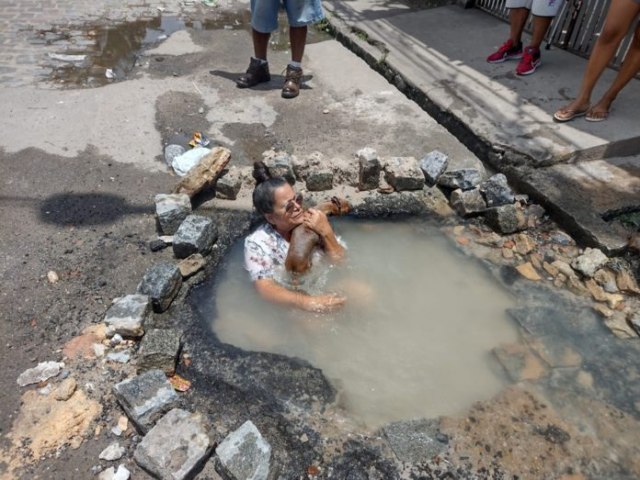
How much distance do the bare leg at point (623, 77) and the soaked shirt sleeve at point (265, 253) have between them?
322cm

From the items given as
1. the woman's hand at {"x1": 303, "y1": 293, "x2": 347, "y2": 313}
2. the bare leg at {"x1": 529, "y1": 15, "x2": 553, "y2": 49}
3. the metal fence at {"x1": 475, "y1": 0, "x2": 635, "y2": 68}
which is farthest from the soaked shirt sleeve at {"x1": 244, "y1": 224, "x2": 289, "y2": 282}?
the metal fence at {"x1": 475, "y1": 0, "x2": 635, "y2": 68}

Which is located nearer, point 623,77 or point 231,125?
point 623,77

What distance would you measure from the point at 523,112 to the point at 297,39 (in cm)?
252

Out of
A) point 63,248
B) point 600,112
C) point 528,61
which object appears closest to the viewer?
point 63,248

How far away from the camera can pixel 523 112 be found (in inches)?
192

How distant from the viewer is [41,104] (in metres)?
5.21

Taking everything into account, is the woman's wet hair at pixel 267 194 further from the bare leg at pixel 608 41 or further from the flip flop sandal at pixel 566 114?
the bare leg at pixel 608 41

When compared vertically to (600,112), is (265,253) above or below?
below

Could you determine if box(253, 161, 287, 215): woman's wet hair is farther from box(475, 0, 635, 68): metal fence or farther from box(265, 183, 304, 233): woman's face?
box(475, 0, 635, 68): metal fence

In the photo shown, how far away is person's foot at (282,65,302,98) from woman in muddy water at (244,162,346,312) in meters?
2.43

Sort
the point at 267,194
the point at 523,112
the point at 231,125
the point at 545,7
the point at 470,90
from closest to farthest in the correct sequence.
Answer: the point at 267,194, the point at 523,112, the point at 231,125, the point at 545,7, the point at 470,90

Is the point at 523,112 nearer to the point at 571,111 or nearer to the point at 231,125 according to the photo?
the point at 571,111

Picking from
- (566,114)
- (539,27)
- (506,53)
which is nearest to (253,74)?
(506,53)

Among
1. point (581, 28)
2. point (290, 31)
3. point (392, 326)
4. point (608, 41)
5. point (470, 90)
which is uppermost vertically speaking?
point (608, 41)
